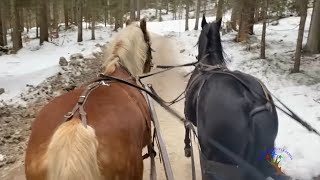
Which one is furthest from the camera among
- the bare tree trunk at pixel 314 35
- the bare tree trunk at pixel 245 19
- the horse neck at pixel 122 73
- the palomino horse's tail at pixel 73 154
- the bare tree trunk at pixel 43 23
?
the bare tree trunk at pixel 43 23

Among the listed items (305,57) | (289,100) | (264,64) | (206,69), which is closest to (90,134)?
(206,69)

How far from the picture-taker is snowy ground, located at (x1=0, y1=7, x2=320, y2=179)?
5715mm

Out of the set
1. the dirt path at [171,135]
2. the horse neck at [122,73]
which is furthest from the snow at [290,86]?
the dirt path at [171,135]

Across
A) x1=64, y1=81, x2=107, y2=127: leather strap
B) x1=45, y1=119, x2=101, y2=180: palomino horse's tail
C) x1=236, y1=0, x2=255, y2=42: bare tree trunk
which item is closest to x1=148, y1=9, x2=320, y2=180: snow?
x1=236, y1=0, x2=255, y2=42: bare tree trunk

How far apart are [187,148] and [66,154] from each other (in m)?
3.63

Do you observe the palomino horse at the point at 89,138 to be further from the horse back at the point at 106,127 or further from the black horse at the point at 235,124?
the black horse at the point at 235,124

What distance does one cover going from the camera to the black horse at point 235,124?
3.19 m

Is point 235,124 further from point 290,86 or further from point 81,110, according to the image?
point 290,86

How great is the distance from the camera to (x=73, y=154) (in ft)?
7.59

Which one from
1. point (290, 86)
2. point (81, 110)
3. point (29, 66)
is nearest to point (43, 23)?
point (29, 66)

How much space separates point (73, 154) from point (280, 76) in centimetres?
975

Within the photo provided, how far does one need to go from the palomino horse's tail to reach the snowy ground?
378cm

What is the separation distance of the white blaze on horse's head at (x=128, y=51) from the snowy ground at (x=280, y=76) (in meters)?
2.85

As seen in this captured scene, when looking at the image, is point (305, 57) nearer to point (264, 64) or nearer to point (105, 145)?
point (264, 64)
